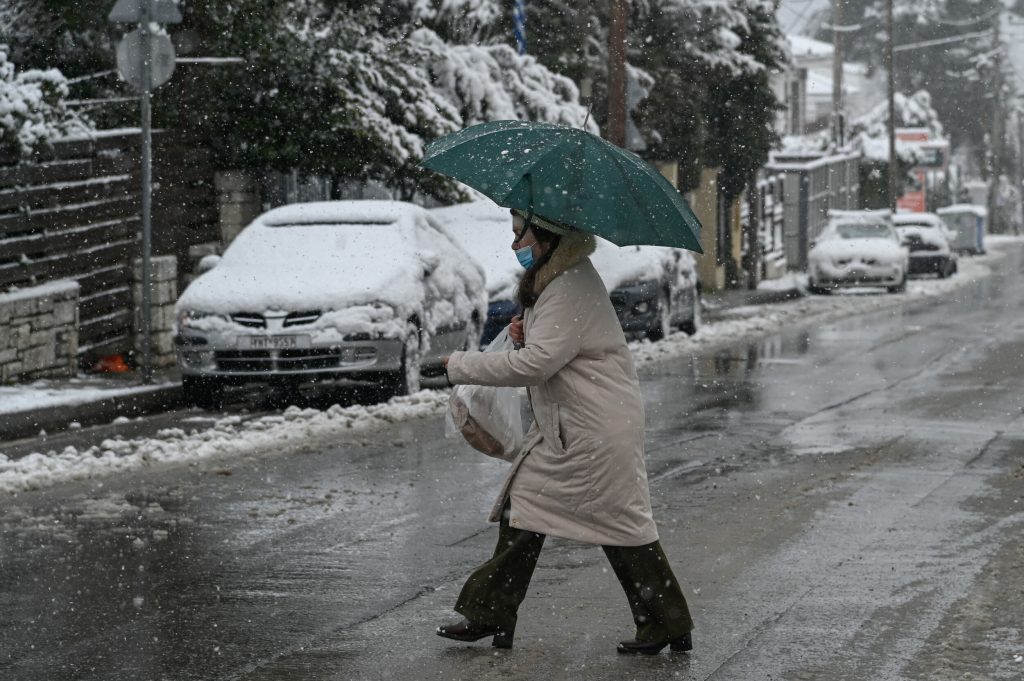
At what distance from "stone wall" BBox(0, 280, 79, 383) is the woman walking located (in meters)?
9.68

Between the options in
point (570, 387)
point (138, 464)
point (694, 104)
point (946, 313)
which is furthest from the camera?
point (694, 104)

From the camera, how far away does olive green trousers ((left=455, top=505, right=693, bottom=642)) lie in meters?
5.98

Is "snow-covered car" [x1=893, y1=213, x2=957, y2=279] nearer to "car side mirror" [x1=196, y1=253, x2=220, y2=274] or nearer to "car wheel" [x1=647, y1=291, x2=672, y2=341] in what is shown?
"car wheel" [x1=647, y1=291, x2=672, y2=341]

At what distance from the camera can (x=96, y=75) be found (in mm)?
19219

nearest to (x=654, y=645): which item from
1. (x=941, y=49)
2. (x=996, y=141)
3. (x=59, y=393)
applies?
(x=59, y=393)

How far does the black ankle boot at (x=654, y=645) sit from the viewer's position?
605cm

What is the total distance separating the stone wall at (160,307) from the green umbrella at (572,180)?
1155 cm

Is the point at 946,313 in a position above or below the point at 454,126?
below

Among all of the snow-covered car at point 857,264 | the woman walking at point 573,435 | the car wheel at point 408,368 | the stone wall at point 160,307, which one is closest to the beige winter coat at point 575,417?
the woman walking at point 573,435

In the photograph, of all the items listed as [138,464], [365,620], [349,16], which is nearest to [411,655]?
[365,620]

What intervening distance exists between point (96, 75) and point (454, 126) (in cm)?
422

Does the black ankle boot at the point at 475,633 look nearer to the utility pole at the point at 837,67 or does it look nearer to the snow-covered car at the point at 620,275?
the snow-covered car at the point at 620,275

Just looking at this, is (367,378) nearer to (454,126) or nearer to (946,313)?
(454,126)

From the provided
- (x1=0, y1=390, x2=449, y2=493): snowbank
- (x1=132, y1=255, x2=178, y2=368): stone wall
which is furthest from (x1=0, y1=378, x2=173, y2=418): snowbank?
(x1=132, y1=255, x2=178, y2=368): stone wall
